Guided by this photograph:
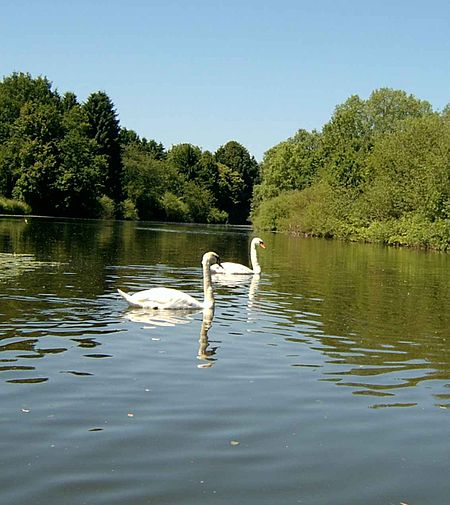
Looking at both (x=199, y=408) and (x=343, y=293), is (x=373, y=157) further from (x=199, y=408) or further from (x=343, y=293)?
(x=199, y=408)

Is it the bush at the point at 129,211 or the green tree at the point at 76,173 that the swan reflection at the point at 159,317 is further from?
the bush at the point at 129,211

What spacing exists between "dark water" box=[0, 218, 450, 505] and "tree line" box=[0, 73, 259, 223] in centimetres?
7828

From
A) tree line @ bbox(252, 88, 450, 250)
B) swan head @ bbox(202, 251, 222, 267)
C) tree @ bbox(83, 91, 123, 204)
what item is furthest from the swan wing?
tree @ bbox(83, 91, 123, 204)

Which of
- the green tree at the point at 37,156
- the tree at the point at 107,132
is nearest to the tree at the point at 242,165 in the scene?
the tree at the point at 107,132

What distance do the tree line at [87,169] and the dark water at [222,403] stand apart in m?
78.3

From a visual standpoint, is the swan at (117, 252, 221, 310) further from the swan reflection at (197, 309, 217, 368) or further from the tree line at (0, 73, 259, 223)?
the tree line at (0, 73, 259, 223)

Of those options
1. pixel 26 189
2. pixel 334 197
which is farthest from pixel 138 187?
pixel 334 197

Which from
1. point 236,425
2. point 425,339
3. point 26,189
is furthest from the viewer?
point 26,189

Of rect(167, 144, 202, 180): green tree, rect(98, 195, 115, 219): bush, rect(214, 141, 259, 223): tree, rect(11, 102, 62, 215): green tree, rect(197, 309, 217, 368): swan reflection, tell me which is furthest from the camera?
rect(214, 141, 259, 223): tree

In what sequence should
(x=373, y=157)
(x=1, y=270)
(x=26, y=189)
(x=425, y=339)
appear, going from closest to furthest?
(x=425, y=339), (x=1, y=270), (x=373, y=157), (x=26, y=189)

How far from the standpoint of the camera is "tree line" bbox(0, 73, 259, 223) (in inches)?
3907

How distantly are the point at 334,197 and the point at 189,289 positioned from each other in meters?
64.2

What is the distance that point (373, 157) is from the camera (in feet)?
271

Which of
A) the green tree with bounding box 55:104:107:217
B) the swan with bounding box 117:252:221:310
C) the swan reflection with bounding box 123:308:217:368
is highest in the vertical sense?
the green tree with bounding box 55:104:107:217
